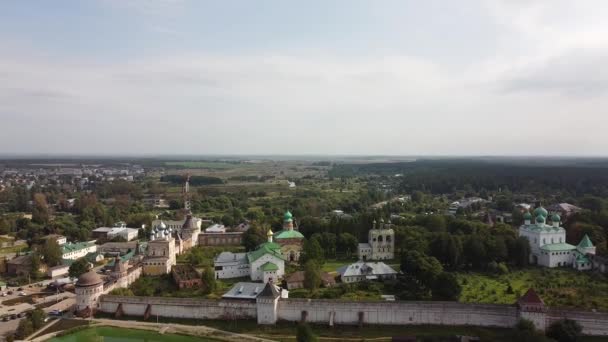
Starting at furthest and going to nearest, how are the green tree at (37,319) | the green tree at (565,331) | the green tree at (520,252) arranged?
the green tree at (520,252) < the green tree at (37,319) < the green tree at (565,331)

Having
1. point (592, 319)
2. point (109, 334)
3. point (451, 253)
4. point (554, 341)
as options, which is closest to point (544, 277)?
point (451, 253)

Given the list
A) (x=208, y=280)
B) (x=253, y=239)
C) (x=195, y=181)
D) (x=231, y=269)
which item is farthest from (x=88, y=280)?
(x=195, y=181)

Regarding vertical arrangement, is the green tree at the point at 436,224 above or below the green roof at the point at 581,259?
above

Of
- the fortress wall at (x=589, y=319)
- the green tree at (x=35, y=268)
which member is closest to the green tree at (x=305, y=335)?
the fortress wall at (x=589, y=319)

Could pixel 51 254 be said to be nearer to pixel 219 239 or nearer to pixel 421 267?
pixel 219 239

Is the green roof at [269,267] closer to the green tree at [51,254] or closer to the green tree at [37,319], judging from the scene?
the green tree at [37,319]

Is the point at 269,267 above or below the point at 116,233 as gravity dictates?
above

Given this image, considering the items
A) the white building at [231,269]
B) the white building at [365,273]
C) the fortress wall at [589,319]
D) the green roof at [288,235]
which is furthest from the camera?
the green roof at [288,235]
